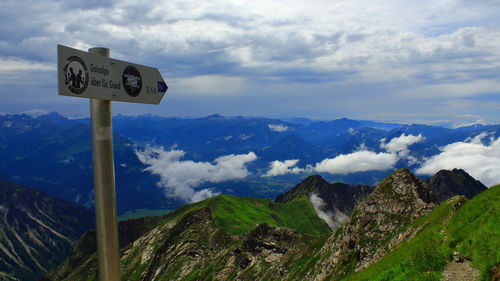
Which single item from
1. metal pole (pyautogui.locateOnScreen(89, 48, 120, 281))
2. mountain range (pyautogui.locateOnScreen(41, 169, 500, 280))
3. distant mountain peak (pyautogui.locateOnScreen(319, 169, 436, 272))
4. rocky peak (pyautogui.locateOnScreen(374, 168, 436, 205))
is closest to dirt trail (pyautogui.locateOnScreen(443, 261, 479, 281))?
mountain range (pyautogui.locateOnScreen(41, 169, 500, 280))

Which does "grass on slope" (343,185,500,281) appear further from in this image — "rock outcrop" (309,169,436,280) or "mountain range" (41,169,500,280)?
"rock outcrop" (309,169,436,280)

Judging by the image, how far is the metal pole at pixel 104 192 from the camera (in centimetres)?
904

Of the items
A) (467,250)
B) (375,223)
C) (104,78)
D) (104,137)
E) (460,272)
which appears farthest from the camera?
(375,223)

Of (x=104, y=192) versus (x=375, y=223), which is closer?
(x=104, y=192)

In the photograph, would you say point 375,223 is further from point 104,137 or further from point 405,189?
point 104,137

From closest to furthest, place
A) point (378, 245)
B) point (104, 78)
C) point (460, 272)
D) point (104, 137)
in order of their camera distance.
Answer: point (104, 78) < point (104, 137) < point (460, 272) < point (378, 245)

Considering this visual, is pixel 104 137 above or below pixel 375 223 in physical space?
above

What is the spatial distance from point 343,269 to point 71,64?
7800 centimetres

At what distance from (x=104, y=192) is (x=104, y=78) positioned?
2766mm

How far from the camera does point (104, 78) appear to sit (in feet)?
29.8

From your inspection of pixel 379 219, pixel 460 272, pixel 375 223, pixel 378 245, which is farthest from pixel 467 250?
pixel 379 219

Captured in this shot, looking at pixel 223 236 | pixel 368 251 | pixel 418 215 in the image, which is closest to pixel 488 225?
pixel 368 251

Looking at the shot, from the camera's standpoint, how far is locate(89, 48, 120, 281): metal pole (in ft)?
29.7

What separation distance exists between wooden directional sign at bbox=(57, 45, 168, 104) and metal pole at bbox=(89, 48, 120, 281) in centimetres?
34
